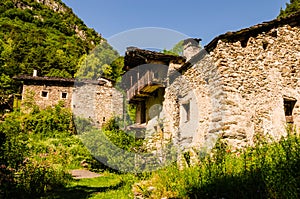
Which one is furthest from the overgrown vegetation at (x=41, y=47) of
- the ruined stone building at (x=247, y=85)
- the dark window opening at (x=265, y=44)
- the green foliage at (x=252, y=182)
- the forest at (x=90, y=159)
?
the green foliage at (x=252, y=182)

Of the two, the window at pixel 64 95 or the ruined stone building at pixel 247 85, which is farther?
the window at pixel 64 95

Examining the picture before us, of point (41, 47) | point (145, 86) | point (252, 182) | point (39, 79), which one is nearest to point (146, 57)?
point (145, 86)

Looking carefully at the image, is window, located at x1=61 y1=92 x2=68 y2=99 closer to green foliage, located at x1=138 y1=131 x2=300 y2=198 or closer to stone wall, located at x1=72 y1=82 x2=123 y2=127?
stone wall, located at x1=72 y1=82 x2=123 y2=127

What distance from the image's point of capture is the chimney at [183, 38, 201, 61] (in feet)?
45.1

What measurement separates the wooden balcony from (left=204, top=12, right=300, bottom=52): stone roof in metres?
4.44

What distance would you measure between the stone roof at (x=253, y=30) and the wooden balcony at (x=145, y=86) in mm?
4441

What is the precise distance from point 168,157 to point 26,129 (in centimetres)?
1717

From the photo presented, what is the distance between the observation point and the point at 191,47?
13.8 meters

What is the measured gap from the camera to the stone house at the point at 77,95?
24812 mm

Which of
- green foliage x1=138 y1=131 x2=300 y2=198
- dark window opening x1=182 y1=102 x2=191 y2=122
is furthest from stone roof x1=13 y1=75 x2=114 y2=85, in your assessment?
green foliage x1=138 y1=131 x2=300 y2=198

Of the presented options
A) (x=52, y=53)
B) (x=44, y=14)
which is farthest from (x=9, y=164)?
(x=44, y=14)

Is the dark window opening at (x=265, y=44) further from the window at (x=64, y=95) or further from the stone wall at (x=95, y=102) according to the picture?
the window at (x=64, y=95)

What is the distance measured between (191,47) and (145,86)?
3235 mm

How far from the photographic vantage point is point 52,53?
1740 inches
